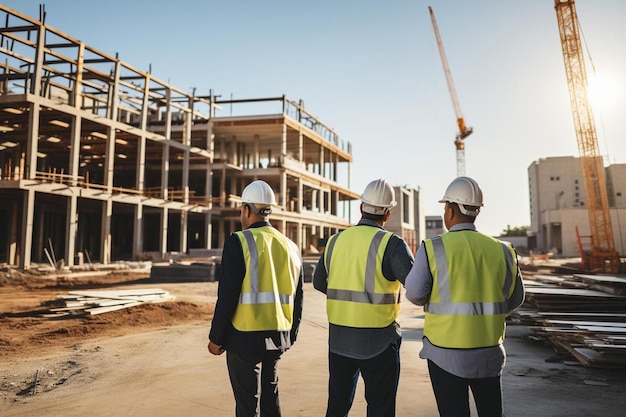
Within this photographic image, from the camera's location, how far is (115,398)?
4.91 metres

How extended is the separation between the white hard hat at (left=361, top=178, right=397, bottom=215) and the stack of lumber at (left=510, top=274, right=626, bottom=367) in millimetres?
3837

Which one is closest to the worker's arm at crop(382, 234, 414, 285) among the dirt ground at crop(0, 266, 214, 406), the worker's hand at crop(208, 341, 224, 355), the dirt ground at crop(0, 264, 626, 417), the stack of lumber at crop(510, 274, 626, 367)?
the worker's hand at crop(208, 341, 224, 355)

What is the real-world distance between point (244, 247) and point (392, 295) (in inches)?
40.6

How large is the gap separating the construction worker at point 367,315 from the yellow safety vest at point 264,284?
1.10 feet

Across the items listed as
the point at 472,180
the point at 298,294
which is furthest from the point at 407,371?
the point at 472,180

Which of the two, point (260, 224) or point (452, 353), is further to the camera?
point (260, 224)

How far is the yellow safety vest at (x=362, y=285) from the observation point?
3.02 metres

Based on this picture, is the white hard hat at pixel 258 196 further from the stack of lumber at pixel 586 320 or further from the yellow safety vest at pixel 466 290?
the stack of lumber at pixel 586 320

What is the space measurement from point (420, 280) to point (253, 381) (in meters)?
1.27

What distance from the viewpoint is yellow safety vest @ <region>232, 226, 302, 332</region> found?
3.09 metres

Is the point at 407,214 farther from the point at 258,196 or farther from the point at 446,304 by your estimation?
the point at 446,304

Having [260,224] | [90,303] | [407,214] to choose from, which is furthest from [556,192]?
[260,224]

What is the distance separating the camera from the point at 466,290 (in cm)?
262

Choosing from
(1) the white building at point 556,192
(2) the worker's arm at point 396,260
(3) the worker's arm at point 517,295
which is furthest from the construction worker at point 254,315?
(1) the white building at point 556,192
